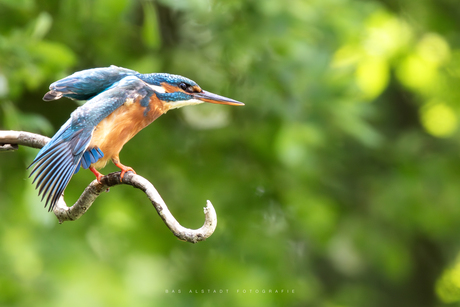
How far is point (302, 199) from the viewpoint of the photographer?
13.8 feet

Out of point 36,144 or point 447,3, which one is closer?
point 36,144

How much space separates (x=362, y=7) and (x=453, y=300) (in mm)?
2898

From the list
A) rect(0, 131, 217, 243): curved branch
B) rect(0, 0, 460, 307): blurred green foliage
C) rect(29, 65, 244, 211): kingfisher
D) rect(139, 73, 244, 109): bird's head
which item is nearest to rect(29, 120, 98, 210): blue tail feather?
rect(29, 65, 244, 211): kingfisher

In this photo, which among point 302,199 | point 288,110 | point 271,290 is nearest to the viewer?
point 288,110

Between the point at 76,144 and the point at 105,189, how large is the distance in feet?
0.61

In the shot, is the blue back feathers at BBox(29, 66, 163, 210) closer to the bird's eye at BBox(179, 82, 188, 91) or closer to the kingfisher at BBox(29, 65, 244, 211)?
the kingfisher at BBox(29, 65, 244, 211)

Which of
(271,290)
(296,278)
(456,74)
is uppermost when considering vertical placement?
(456,74)

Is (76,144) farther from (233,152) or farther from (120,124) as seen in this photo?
(233,152)

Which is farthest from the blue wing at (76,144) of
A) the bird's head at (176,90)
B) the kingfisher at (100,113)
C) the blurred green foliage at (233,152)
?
the blurred green foliage at (233,152)

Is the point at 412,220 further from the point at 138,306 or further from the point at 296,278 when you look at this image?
the point at 138,306

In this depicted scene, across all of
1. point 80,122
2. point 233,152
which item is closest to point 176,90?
point 80,122

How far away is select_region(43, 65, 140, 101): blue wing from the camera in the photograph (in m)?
1.62

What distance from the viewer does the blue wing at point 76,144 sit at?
1.50 m

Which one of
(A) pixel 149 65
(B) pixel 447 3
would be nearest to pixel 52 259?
(A) pixel 149 65
